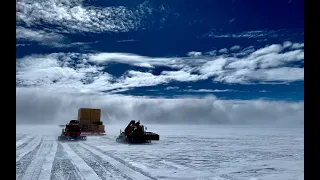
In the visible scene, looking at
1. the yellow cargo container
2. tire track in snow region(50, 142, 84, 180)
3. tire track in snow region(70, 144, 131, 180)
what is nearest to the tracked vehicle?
tire track in snow region(70, 144, 131, 180)

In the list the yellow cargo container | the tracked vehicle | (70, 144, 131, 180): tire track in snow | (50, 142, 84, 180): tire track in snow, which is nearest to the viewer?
(50, 142, 84, 180): tire track in snow

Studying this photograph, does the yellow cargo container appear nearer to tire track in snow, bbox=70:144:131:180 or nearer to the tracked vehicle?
the tracked vehicle

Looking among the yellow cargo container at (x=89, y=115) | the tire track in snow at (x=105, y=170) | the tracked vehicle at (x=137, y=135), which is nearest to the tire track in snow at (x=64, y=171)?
the tire track in snow at (x=105, y=170)

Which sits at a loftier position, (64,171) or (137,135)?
(64,171)

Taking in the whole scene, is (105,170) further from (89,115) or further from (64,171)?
(89,115)

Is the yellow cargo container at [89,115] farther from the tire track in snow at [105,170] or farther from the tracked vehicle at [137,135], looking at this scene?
the tire track in snow at [105,170]

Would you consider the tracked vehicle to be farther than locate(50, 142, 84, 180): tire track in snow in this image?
Yes

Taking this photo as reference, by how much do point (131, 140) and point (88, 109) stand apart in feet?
48.0

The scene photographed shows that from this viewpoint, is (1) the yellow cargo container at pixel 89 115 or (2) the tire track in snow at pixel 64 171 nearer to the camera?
(2) the tire track in snow at pixel 64 171

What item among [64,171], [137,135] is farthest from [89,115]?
[64,171]

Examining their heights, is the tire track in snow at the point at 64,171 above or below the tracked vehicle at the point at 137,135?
above
